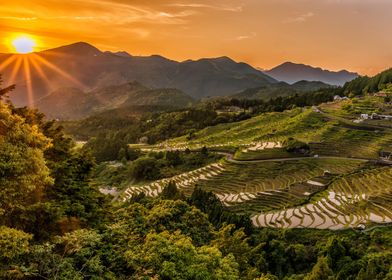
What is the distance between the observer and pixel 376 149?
64.9 metres

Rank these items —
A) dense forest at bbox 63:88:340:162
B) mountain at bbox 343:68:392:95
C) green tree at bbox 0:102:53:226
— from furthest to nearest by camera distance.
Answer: mountain at bbox 343:68:392:95 → dense forest at bbox 63:88:340:162 → green tree at bbox 0:102:53:226

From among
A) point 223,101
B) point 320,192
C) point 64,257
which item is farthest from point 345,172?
point 223,101

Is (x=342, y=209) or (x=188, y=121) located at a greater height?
(x=188, y=121)

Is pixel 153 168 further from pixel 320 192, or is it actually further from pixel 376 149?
pixel 376 149

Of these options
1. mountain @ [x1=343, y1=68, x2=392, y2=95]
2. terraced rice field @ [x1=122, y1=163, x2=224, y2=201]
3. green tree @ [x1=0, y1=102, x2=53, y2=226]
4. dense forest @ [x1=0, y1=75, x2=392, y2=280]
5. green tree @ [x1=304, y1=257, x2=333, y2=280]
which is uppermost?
mountain @ [x1=343, y1=68, x2=392, y2=95]

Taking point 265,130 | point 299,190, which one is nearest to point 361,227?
point 299,190

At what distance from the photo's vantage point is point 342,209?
43.9 m

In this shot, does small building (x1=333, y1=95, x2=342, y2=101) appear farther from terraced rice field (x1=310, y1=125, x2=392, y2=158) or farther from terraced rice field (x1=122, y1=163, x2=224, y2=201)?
terraced rice field (x1=122, y1=163, x2=224, y2=201)

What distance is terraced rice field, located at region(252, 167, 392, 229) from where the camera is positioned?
133ft

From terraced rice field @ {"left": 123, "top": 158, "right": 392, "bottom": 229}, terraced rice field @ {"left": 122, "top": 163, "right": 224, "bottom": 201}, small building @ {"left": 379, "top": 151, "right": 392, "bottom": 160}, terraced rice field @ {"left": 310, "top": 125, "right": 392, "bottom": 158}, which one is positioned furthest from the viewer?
terraced rice field @ {"left": 310, "top": 125, "right": 392, "bottom": 158}

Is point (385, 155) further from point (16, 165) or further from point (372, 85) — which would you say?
point (16, 165)

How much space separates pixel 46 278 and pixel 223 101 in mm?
145435

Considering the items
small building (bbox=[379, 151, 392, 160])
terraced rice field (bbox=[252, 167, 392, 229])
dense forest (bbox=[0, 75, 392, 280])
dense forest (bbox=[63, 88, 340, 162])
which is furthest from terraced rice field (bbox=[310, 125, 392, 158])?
dense forest (bbox=[63, 88, 340, 162])

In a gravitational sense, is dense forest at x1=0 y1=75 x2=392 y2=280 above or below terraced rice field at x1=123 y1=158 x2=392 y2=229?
above
